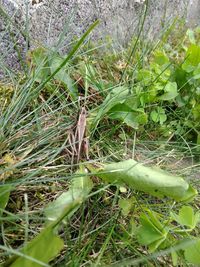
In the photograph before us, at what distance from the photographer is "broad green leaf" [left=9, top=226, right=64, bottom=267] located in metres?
0.83

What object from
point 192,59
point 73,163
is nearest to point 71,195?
point 73,163

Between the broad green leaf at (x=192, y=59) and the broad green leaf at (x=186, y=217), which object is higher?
the broad green leaf at (x=192, y=59)

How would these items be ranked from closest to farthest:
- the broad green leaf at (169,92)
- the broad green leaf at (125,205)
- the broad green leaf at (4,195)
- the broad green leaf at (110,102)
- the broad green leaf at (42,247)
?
the broad green leaf at (42,247), the broad green leaf at (4,195), the broad green leaf at (125,205), the broad green leaf at (110,102), the broad green leaf at (169,92)

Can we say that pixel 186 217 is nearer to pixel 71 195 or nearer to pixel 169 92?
pixel 71 195

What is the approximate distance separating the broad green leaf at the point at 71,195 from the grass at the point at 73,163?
2cm

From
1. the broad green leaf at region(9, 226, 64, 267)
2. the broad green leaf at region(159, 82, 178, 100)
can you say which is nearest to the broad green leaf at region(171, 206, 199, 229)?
the broad green leaf at region(9, 226, 64, 267)

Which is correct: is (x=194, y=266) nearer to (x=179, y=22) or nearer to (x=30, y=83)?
(x=30, y=83)

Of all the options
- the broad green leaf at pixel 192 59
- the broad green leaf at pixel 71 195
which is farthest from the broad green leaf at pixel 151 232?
the broad green leaf at pixel 192 59

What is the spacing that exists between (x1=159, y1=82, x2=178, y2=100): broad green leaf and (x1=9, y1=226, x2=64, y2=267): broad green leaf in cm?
78

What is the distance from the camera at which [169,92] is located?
1.51 meters

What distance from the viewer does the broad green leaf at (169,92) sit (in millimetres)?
1501

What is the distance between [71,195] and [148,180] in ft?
0.58

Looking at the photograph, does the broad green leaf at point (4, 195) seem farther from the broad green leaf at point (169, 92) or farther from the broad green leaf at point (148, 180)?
the broad green leaf at point (169, 92)

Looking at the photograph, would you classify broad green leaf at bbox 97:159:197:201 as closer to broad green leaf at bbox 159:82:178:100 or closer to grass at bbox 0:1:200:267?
grass at bbox 0:1:200:267
